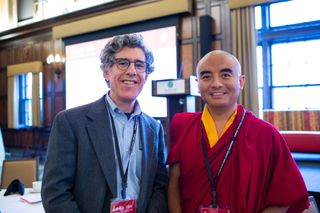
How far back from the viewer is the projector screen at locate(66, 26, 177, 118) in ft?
16.8

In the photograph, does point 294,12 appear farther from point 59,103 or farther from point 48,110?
point 48,110

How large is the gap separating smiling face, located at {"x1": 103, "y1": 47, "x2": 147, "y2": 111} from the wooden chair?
6.04 ft

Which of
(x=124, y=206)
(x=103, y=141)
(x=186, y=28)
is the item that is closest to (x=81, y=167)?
(x=103, y=141)

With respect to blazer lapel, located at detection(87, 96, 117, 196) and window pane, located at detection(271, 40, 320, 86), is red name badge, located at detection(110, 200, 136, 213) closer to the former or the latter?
blazer lapel, located at detection(87, 96, 117, 196)

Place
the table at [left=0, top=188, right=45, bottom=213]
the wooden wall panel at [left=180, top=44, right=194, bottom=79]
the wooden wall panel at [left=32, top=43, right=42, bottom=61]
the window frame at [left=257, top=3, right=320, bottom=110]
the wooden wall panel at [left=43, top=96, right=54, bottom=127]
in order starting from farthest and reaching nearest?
the wooden wall panel at [left=32, top=43, right=42, bottom=61] < the wooden wall panel at [left=43, top=96, right=54, bottom=127] < the wooden wall panel at [left=180, top=44, right=194, bottom=79] < the window frame at [left=257, top=3, right=320, bottom=110] < the table at [left=0, top=188, right=45, bottom=213]

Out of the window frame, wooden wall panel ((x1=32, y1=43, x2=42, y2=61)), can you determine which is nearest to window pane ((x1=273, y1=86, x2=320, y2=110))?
the window frame

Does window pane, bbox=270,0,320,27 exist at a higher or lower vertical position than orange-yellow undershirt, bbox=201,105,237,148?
higher

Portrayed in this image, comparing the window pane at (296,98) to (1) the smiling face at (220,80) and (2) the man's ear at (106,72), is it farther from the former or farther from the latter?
(2) the man's ear at (106,72)

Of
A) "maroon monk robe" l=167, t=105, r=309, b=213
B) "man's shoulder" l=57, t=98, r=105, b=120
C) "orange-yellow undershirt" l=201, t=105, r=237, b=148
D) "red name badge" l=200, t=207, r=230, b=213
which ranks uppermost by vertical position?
"man's shoulder" l=57, t=98, r=105, b=120

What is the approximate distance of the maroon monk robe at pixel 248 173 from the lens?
3.92ft

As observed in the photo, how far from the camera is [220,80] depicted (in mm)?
1311

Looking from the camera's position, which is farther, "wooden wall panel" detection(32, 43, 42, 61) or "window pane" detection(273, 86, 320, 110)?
"wooden wall panel" detection(32, 43, 42, 61)

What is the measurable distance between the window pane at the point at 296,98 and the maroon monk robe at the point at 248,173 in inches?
131

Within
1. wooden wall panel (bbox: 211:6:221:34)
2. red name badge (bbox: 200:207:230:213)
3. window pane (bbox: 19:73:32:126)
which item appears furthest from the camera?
window pane (bbox: 19:73:32:126)
